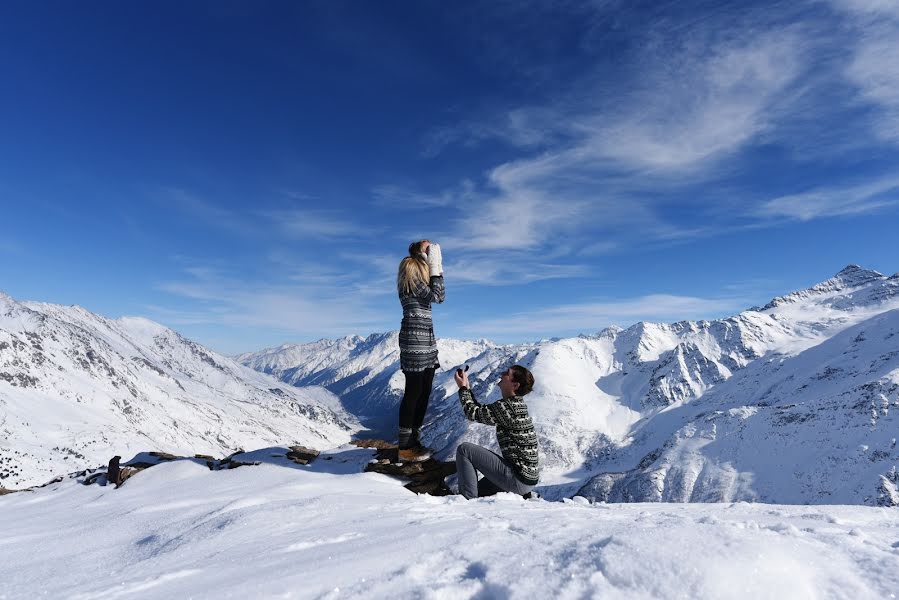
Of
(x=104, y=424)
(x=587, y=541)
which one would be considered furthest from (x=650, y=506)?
(x=104, y=424)

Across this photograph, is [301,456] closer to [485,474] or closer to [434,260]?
[485,474]

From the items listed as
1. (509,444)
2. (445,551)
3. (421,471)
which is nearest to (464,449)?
(509,444)

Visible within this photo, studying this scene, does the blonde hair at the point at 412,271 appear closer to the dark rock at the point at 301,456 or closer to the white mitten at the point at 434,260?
the white mitten at the point at 434,260

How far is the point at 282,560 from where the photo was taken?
4.99 metres

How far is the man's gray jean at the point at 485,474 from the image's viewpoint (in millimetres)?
9109

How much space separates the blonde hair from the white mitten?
12cm

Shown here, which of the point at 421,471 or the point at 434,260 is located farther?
the point at 421,471

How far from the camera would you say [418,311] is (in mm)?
11195

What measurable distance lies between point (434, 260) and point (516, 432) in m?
4.32

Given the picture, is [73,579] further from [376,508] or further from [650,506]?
[650,506]

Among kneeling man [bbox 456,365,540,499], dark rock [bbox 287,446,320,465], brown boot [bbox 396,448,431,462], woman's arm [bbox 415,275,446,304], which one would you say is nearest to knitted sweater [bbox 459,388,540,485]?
kneeling man [bbox 456,365,540,499]

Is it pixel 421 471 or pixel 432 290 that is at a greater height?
pixel 432 290

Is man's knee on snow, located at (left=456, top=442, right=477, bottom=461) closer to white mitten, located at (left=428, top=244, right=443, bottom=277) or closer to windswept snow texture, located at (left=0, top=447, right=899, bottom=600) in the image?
windswept snow texture, located at (left=0, top=447, right=899, bottom=600)

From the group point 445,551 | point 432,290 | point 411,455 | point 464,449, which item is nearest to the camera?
point 445,551
